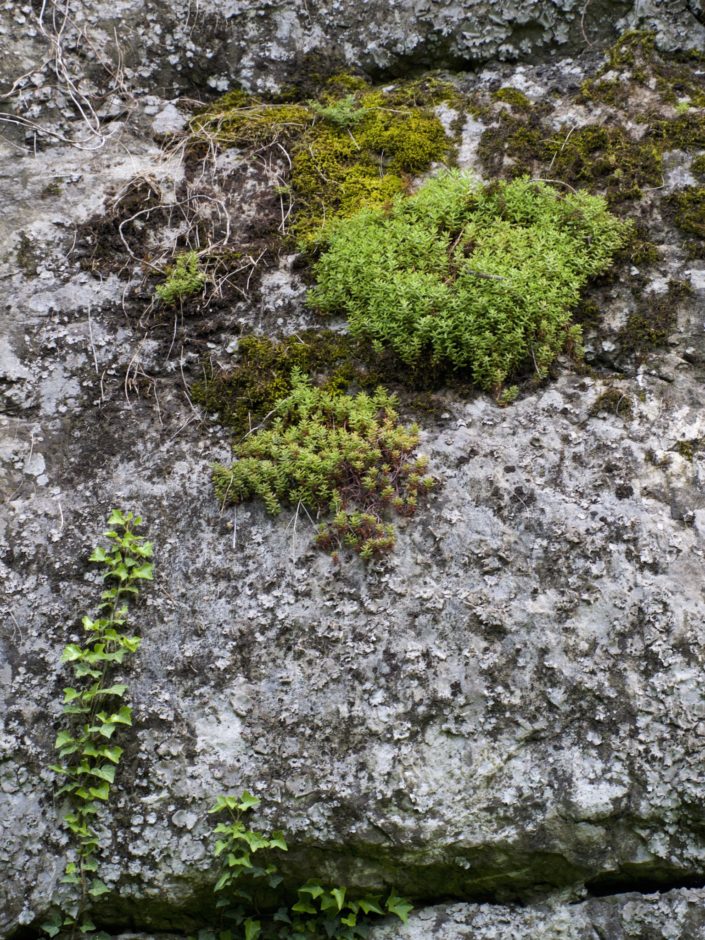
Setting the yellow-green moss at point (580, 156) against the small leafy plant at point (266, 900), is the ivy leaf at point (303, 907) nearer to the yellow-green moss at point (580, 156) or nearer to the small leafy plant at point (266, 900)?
the small leafy plant at point (266, 900)

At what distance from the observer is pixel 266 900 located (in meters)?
3.51

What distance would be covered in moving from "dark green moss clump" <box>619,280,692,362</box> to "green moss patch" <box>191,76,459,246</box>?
62.3 inches

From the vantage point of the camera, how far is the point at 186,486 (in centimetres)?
405

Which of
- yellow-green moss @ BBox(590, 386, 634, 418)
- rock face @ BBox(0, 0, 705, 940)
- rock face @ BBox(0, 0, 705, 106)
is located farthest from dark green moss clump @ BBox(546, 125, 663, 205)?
yellow-green moss @ BBox(590, 386, 634, 418)

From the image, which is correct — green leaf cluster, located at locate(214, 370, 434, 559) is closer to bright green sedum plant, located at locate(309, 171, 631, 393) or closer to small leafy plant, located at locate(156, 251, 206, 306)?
bright green sedum plant, located at locate(309, 171, 631, 393)

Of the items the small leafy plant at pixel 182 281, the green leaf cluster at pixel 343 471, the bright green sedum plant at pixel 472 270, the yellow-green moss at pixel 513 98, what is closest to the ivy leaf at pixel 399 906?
the green leaf cluster at pixel 343 471

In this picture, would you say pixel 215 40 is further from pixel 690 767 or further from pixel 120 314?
pixel 690 767

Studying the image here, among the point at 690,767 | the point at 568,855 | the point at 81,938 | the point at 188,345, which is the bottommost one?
the point at 81,938

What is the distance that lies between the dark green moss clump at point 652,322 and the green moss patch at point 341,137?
1.58 meters

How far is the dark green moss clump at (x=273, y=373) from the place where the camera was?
13.6 ft

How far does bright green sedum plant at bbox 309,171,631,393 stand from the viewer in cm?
396

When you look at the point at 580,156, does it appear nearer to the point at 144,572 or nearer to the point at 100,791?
the point at 144,572

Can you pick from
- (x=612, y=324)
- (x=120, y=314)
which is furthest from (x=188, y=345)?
(x=612, y=324)

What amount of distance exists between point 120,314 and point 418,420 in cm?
190
